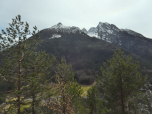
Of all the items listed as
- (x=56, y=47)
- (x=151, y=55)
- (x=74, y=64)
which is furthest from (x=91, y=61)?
(x=151, y=55)

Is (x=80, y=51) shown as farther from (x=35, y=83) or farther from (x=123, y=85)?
(x=35, y=83)

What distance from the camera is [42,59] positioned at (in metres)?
10.9

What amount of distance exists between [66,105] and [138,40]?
236m

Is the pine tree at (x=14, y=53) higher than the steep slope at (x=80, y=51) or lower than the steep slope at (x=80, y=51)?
lower

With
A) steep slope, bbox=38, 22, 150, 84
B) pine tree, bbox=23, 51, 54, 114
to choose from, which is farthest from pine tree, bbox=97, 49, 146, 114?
steep slope, bbox=38, 22, 150, 84

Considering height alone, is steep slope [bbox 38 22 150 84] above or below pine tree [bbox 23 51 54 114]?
above

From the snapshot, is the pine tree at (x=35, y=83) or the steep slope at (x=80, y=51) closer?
the pine tree at (x=35, y=83)

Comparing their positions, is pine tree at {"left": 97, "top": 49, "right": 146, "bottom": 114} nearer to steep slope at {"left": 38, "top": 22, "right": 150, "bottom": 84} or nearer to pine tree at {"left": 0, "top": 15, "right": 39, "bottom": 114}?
pine tree at {"left": 0, "top": 15, "right": 39, "bottom": 114}

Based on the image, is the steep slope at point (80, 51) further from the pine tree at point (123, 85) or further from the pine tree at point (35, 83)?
the pine tree at point (35, 83)

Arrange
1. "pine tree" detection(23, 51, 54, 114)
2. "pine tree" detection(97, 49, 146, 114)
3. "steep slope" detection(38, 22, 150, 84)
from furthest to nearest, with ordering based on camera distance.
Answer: "steep slope" detection(38, 22, 150, 84) < "pine tree" detection(23, 51, 54, 114) < "pine tree" detection(97, 49, 146, 114)

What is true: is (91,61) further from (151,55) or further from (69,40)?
(151,55)

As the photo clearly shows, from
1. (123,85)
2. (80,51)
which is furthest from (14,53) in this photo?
(80,51)

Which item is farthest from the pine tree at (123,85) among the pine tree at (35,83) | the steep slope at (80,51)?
the steep slope at (80,51)

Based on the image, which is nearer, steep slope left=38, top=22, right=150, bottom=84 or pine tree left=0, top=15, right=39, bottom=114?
pine tree left=0, top=15, right=39, bottom=114
